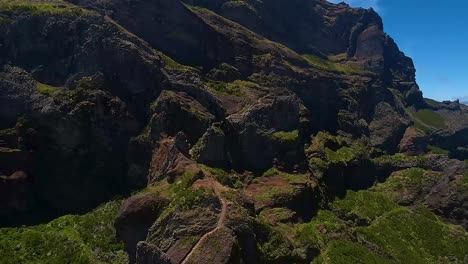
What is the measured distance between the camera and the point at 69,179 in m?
99.6

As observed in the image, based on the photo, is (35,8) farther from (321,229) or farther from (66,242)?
(321,229)

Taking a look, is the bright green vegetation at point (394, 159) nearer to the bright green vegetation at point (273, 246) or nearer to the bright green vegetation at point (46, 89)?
the bright green vegetation at point (273, 246)

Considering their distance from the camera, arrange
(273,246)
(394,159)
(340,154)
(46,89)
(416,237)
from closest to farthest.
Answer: (273,246) < (46,89) < (416,237) < (340,154) < (394,159)

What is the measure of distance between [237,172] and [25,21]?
57.4 metres

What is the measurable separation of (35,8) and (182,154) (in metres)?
53.3

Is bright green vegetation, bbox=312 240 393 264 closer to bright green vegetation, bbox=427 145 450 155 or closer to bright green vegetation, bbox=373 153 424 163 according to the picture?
bright green vegetation, bbox=373 153 424 163

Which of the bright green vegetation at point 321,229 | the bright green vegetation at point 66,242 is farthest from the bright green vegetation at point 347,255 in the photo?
the bright green vegetation at point 66,242

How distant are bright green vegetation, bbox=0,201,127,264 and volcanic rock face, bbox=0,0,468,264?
1699 millimetres

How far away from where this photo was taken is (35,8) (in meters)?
114

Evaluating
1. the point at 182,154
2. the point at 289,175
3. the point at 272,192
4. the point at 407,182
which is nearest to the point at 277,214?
the point at 272,192

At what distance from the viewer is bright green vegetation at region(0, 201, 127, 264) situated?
8031 centimetres

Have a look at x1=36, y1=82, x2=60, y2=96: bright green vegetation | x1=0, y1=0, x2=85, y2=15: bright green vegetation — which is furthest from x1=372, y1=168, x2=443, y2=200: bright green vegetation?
x1=0, y1=0, x2=85, y2=15: bright green vegetation

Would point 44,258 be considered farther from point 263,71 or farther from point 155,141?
point 263,71

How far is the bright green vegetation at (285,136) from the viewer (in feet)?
368
